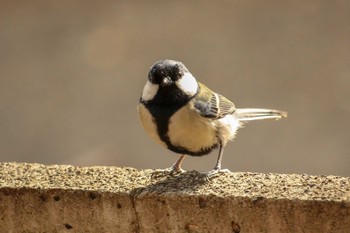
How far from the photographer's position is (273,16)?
220 inches

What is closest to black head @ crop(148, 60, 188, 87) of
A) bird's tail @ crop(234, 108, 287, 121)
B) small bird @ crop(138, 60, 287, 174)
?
small bird @ crop(138, 60, 287, 174)

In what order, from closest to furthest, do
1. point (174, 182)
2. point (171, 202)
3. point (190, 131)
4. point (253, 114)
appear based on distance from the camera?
1. point (171, 202)
2. point (174, 182)
3. point (190, 131)
4. point (253, 114)

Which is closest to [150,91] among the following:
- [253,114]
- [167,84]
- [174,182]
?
[167,84]

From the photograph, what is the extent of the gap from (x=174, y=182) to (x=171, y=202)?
0.54 ft

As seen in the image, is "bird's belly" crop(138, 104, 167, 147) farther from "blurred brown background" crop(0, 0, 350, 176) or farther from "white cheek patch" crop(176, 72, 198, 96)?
"blurred brown background" crop(0, 0, 350, 176)

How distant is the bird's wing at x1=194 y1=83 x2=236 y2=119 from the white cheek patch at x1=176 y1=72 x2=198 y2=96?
0.08 ft

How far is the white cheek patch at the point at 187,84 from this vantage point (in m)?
2.59

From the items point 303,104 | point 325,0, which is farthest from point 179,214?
point 325,0

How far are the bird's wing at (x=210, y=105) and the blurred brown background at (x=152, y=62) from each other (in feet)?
5.74

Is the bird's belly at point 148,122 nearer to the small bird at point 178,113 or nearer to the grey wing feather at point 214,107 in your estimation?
the small bird at point 178,113

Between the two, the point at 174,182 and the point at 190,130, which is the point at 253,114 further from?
the point at 174,182

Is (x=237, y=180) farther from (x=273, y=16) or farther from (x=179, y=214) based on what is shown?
(x=273, y=16)

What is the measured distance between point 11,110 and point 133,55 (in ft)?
2.90

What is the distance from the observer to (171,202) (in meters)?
2.19
